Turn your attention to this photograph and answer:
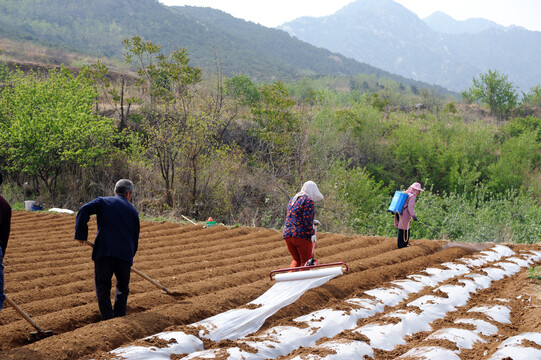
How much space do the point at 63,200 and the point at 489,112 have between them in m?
33.1

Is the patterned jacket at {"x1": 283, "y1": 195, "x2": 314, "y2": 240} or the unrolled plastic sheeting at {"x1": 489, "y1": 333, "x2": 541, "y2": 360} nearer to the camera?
the unrolled plastic sheeting at {"x1": 489, "y1": 333, "x2": 541, "y2": 360}

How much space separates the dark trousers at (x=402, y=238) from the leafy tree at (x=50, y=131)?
11.6 meters

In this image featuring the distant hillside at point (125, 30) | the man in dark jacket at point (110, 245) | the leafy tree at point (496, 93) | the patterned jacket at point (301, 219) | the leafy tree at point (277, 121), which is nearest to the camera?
the man in dark jacket at point (110, 245)

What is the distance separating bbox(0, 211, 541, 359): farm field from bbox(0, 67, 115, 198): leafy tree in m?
7.66

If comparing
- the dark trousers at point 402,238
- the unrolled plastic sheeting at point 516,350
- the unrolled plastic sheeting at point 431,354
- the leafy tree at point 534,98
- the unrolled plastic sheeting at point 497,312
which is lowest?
the dark trousers at point 402,238

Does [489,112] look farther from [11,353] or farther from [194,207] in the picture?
[11,353]

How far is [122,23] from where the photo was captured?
64812mm

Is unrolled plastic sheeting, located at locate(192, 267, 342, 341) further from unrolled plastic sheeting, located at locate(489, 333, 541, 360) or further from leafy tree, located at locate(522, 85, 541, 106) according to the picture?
leafy tree, located at locate(522, 85, 541, 106)

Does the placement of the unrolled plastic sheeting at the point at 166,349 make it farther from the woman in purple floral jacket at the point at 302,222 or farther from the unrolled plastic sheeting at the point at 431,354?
the woman in purple floral jacket at the point at 302,222

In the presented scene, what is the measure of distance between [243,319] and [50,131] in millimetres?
14609

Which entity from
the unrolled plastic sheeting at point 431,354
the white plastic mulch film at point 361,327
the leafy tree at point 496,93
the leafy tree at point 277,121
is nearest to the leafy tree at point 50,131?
the leafy tree at point 277,121

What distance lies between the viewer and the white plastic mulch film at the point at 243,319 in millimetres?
4355

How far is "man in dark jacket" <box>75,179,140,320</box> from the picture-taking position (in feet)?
17.1

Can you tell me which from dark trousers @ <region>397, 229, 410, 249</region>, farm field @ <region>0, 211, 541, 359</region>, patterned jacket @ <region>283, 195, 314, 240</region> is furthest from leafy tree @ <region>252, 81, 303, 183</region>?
patterned jacket @ <region>283, 195, 314, 240</region>
